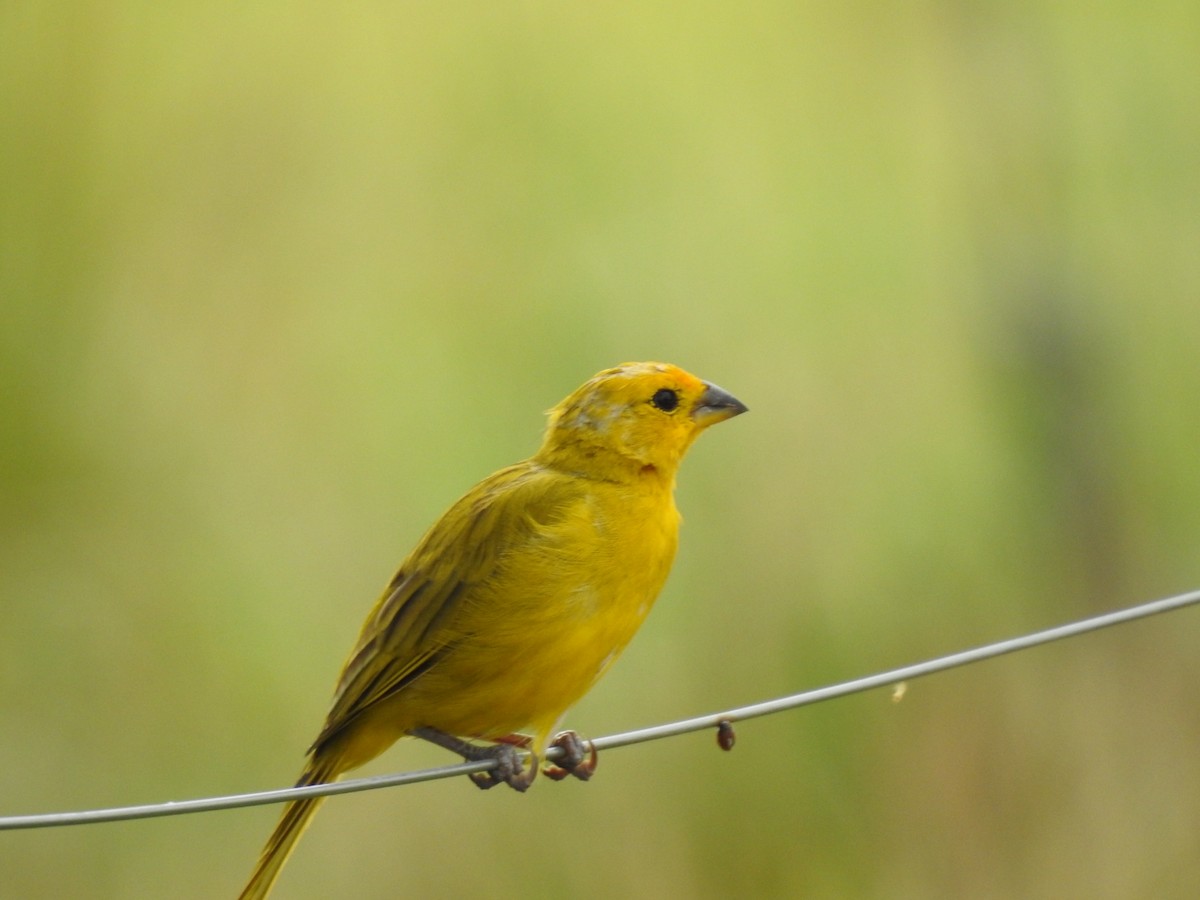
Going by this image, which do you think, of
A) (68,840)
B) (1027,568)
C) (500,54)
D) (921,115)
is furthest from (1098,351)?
(68,840)

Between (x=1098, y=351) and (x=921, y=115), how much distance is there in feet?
7.04

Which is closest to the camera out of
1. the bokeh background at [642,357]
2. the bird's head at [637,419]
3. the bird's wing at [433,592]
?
the bird's wing at [433,592]

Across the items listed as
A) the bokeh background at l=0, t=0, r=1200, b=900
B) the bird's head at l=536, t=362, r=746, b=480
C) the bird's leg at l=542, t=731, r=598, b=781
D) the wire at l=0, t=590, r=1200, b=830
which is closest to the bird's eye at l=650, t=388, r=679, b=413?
the bird's head at l=536, t=362, r=746, b=480

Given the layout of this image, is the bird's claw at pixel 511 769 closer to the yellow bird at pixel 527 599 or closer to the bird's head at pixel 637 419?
the yellow bird at pixel 527 599

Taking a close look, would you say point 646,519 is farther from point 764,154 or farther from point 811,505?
point 764,154

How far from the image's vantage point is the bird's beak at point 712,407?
4434 millimetres

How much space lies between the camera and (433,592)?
416 cm

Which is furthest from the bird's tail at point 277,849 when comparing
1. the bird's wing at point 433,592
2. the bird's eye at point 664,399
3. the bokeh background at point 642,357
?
the bokeh background at point 642,357

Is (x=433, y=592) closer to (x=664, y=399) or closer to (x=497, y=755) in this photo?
(x=497, y=755)

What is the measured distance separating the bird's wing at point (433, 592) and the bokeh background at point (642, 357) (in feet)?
5.89

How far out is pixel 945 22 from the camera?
752cm

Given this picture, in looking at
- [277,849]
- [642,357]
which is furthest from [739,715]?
[642,357]

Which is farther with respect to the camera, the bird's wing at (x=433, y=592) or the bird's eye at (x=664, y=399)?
the bird's eye at (x=664, y=399)

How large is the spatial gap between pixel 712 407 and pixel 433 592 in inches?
39.4
